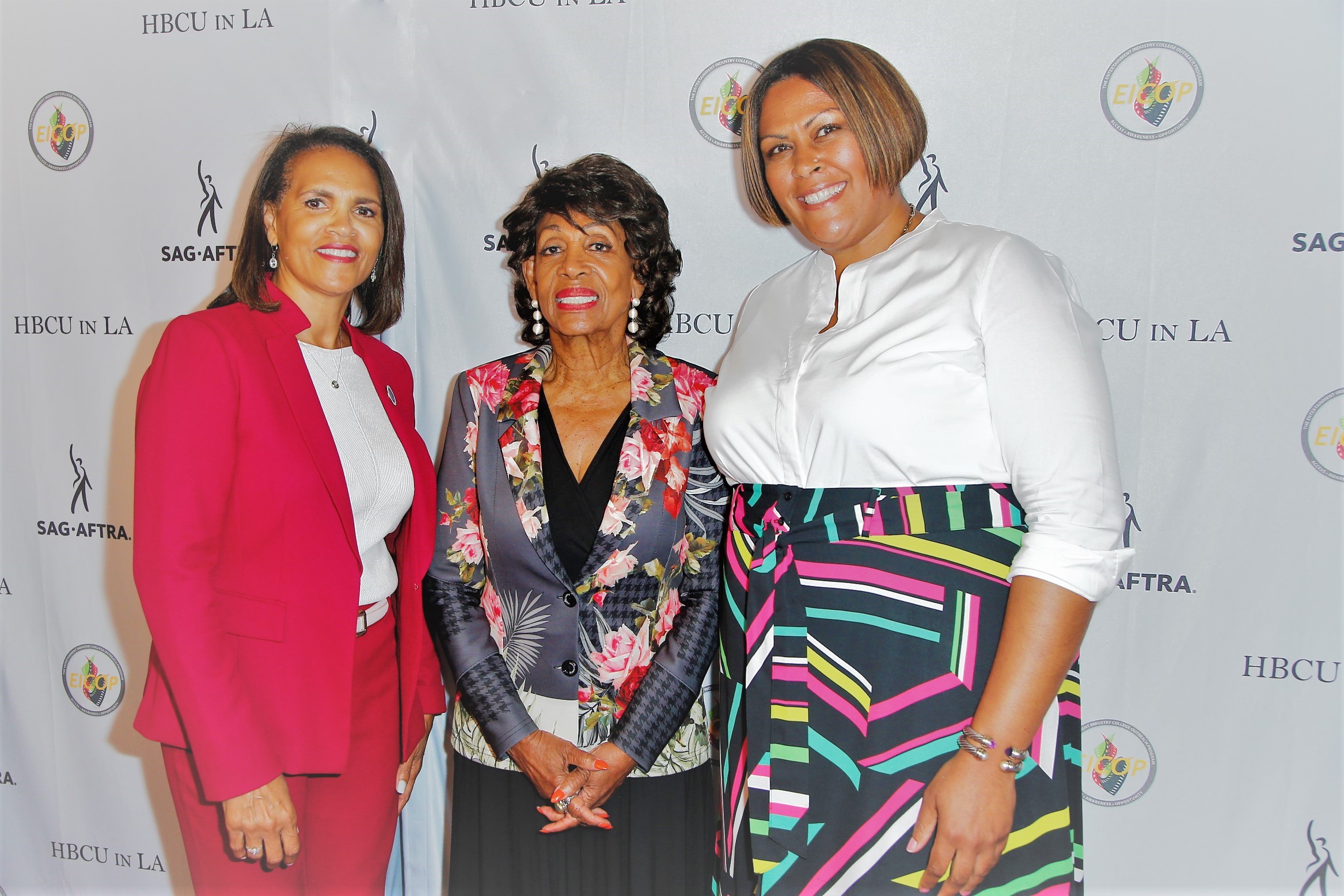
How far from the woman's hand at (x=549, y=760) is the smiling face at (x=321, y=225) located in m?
0.97

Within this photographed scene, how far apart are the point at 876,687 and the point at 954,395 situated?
48cm

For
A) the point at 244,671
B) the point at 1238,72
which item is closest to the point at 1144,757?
the point at 1238,72

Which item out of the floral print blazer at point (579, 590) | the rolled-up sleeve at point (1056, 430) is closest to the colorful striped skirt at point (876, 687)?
the rolled-up sleeve at point (1056, 430)

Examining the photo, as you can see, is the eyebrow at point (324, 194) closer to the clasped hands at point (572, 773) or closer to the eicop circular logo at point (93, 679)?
the clasped hands at point (572, 773)

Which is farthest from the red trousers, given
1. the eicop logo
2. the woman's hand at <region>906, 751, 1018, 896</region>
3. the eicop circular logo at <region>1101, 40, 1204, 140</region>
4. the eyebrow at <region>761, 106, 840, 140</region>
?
the eicop circular logo at <region>1101, 40, 1204, 140</region>

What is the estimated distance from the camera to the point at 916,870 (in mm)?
1287

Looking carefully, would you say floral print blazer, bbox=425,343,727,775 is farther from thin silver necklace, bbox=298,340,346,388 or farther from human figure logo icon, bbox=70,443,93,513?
human figure logo icon, bbox=70,443,93,513

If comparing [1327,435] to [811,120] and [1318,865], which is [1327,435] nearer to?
[1318,865]

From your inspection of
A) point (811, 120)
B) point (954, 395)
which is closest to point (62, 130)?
point (811, 120)

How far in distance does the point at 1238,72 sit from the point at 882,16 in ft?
2.68

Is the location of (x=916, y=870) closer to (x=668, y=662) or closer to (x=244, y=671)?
(x=668, y=662)

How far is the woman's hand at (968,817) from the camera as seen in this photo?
118 centimetres

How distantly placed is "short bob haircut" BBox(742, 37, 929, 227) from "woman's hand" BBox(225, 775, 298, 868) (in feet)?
4.86

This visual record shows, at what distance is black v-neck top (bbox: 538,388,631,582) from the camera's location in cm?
165
